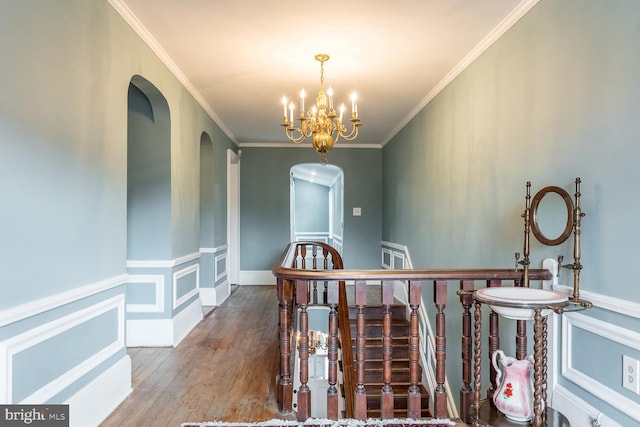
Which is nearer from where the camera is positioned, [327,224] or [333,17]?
[333,17]

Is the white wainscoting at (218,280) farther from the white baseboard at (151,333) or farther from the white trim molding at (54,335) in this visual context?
the white trim molding at (54,335)

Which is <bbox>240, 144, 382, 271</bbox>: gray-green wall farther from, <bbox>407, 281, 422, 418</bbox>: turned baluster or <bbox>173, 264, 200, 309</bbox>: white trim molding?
<bbox>407, 281, 422, 418</bbox>: turned baluster

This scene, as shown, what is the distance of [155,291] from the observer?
351 centimetres

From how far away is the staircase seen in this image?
4.56 meters

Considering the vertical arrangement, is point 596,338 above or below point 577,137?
below

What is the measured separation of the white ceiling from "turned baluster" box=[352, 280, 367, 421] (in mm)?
1772

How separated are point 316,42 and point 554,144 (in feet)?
5.91

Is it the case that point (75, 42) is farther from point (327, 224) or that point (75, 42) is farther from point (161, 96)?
point (327, 224)

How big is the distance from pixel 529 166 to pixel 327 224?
42.7 ft

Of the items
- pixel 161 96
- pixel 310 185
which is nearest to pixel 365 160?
pixel 161 96

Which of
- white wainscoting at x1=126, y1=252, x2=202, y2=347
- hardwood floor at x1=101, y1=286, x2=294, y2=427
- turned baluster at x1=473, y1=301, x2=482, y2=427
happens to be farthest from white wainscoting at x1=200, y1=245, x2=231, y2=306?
A: turned baluster at x1=473, y1=301, x2=482, y2=427

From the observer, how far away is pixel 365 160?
7059 millimetres

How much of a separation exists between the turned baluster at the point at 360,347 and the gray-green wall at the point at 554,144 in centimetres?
106

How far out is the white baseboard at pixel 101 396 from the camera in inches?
80.5
